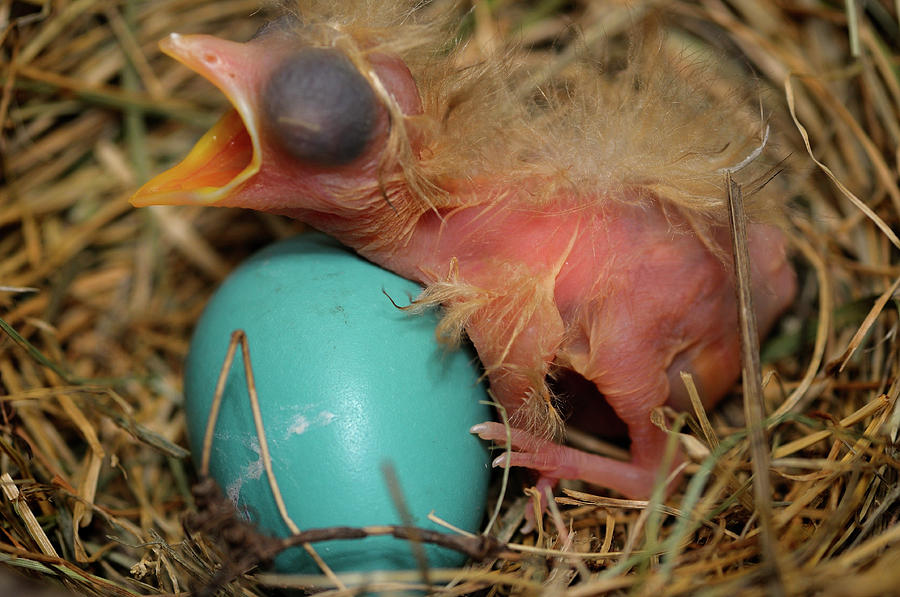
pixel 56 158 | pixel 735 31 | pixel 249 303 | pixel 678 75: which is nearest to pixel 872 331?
pixel 678 75

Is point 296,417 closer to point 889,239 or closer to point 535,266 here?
point 535,266

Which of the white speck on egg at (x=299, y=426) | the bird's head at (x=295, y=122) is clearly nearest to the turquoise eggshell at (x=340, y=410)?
the white speck on egg at (x=299, y=426)

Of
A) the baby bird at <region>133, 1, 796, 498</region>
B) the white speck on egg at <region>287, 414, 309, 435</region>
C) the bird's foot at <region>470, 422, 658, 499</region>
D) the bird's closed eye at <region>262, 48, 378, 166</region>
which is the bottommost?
the bird's foot at <region>470, 422, 658, 499</region>

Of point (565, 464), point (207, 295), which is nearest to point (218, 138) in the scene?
point (207, 295)

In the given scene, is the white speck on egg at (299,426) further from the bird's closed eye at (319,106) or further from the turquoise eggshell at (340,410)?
the bird's closed eye at (319,106)

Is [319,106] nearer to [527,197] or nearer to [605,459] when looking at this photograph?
[527,197]

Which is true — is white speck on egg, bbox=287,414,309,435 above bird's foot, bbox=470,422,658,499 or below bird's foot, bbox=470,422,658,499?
above

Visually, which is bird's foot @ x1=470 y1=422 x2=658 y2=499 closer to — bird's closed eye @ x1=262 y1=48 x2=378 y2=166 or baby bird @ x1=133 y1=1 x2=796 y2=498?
baby bird @ x1=133 y1=1 x2=796 y2=498

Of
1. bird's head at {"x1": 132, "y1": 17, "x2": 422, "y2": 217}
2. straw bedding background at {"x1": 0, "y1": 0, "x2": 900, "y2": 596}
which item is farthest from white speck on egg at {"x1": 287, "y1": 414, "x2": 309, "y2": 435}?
bird's head at {"x1": 132, "y1": 17, "x2": 422, "y2": 217}

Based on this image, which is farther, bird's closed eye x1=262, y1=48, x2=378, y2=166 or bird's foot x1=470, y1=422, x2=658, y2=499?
bird's foot x1=470, y1=422, x2=658, y2=499
